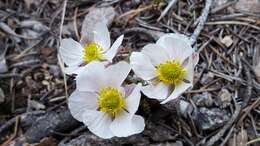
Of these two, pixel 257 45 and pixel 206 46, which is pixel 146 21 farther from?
pixel 257 45

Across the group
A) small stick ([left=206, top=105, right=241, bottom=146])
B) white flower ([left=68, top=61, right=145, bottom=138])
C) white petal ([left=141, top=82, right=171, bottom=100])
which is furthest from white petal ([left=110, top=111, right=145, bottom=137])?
small stick ([left=206, top=105, right=241, bottom=146])

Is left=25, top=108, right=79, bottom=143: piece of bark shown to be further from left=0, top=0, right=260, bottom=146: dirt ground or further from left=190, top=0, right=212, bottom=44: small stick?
left=190, top=0, right=212, bottom=44: small stick

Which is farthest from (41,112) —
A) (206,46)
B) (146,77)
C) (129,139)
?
(206,46)

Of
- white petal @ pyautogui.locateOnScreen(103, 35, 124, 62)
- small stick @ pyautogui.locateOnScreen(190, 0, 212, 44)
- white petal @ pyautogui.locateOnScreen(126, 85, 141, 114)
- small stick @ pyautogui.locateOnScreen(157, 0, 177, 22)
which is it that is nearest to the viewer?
white petal @ pyautogui.locateOnScreen(126, 85, 141, 114)

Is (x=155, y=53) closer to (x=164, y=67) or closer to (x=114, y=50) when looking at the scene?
(x=164, y=67)

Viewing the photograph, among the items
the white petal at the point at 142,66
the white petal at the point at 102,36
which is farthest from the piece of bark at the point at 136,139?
the white petal at the point at 102,36

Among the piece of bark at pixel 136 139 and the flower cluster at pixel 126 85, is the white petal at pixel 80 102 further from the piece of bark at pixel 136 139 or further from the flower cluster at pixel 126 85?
the piece of bark at pixel 136 139
